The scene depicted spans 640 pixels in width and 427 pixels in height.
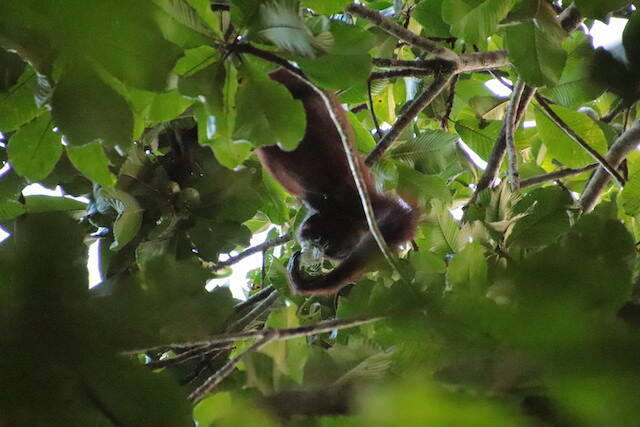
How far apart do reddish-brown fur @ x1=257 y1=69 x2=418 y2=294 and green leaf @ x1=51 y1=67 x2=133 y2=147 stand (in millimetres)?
987

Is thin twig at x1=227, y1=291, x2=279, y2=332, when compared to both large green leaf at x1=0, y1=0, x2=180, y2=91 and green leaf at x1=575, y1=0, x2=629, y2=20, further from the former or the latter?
green leaf at x1=575, y1=0, x2=629, y2=20

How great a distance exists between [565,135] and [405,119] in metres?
0.53

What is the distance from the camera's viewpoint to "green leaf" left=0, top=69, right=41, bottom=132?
1.37 m

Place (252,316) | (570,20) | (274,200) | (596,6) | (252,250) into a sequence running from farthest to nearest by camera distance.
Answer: (252,250) < (274,200) < (252,316) < (570,20) < (596,6)

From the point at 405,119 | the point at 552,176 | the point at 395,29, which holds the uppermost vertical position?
the point at 395,29

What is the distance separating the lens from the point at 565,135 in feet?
5.86

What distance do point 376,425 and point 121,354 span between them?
0.40 m

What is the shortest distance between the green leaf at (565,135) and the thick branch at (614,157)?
85 millimetres

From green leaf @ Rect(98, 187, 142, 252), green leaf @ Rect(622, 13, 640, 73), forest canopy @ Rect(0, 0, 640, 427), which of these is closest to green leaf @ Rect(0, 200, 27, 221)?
forest canopy @ Rect(0, 0, 640, 427)

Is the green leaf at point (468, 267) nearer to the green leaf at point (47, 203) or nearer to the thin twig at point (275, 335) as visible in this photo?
the thin twig at point (275, 335)

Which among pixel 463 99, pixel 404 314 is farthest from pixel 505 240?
pixel 463 99

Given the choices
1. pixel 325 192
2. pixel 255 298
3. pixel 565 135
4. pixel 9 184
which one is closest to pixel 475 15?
pixel 565 135

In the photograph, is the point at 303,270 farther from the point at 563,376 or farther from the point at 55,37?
the point at 563,376

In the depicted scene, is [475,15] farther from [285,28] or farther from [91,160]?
[91,160]
